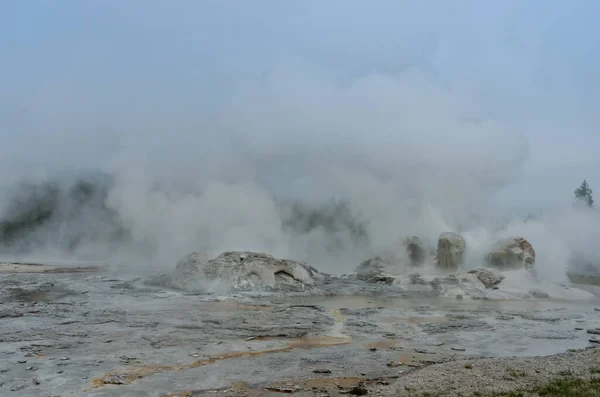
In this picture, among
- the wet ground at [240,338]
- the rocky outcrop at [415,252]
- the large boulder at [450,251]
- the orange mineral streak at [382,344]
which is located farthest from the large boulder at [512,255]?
the orange mineral streak at [382,344]

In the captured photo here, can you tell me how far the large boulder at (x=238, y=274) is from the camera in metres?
27.5

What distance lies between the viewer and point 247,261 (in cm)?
2900

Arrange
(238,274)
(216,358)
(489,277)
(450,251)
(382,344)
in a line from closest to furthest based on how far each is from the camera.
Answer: (216,358) → (382,344) → (238,274) → (489,277) → (450,251)

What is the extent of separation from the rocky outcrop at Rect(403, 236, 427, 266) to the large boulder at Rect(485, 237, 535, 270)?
4718 millimetres

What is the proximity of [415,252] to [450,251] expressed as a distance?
2687 mm

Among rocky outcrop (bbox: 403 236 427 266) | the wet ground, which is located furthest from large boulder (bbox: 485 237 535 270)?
the wet ground

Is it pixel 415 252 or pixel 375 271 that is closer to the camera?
pixel 375 271

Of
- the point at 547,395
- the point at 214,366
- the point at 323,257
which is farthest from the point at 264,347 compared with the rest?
the point at 323,257

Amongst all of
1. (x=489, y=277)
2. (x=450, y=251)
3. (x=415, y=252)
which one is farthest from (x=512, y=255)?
(x=415, y=252)

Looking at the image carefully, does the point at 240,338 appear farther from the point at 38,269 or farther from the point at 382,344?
the point at 38,269

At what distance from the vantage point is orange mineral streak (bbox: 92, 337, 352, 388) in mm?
10578

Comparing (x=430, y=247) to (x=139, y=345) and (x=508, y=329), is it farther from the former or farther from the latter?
(x=139, y=345)

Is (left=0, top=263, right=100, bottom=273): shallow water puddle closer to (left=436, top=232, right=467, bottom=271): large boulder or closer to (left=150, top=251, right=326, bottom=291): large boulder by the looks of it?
(left=150, top=251, right=326, bottom=291): large boulder

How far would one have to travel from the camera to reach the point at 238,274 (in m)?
28.1
